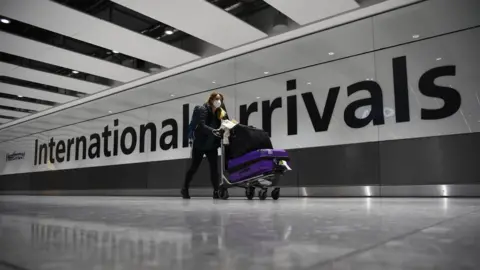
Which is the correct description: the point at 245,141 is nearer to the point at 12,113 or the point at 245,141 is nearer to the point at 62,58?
the point at 62,58

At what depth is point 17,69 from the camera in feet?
29.4

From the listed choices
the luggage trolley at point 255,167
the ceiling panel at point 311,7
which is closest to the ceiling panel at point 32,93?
the ceiling panel at point 311,7

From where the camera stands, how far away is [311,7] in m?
6.31

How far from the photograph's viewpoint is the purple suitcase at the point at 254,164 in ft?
14.5

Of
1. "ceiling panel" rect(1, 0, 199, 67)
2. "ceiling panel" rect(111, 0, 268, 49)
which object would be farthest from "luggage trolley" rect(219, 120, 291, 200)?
"ceiling panel" rect(1, 0, 199, 67)

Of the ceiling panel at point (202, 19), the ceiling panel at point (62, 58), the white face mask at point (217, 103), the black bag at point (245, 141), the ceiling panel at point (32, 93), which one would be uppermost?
the ceiling panel at point (202, 19)

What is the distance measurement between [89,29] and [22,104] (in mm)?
7583

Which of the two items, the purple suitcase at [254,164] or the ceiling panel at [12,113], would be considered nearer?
the purple suitcase at [254,164]

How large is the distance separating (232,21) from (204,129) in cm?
288

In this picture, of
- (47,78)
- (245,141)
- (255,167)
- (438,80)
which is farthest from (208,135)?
(47,78)

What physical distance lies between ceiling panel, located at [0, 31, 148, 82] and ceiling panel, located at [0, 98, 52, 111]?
4756mm

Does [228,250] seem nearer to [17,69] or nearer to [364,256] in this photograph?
[364,256]

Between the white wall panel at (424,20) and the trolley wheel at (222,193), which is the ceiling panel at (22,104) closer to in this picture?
the trolley wheel at (222,193)

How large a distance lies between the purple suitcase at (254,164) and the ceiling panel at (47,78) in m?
7.08
